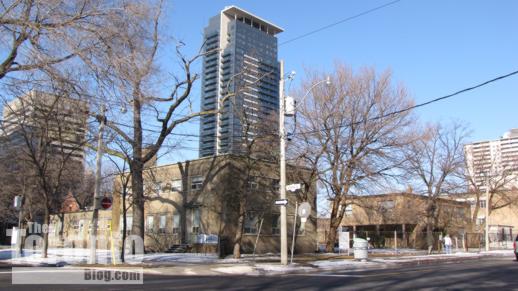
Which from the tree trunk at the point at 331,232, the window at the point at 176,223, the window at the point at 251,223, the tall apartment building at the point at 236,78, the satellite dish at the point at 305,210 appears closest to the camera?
the satellite dish at the point at 305,210

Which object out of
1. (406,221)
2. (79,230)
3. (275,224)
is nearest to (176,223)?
(275,224)

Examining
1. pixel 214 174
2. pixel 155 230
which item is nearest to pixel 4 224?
pixel 155 230

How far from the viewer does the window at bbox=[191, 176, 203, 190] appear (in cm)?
3738

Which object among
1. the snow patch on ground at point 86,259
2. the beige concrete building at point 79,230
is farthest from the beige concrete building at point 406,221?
the beige concrete building at point 79,230

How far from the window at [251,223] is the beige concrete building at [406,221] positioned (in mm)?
9953

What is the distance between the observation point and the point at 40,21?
37.6 feet

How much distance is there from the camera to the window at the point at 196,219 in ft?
121

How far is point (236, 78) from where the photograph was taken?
30.3 metres

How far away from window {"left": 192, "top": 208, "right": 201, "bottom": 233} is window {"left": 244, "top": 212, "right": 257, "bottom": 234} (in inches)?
139

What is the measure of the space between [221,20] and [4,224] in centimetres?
5113

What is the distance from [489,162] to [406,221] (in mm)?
10347

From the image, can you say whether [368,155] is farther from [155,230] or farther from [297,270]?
[155,230]

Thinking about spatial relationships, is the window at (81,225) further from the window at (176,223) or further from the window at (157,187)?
the window at (176,223)

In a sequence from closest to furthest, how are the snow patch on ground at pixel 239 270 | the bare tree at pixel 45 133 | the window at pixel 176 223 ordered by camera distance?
1. the bare tree at pixel 45 133
2. the snow patch on ground at pixel 239 270
3. the window at pixel 176 223
